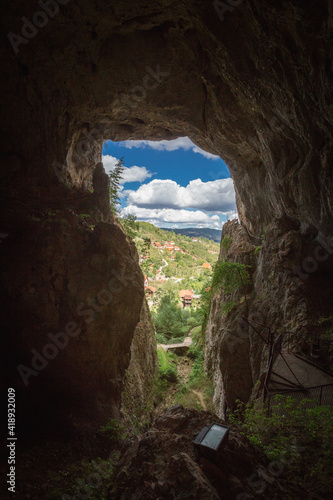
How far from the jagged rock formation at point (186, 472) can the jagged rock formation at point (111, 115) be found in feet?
16.5

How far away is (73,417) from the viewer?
823cm

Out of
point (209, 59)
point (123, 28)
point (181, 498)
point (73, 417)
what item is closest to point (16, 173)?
point (123, 28)

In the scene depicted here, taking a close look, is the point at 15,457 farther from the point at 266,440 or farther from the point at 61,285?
the point at 266,440

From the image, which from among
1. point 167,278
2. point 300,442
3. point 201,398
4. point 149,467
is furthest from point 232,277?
point 167,278

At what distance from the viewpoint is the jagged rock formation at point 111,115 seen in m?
7.07

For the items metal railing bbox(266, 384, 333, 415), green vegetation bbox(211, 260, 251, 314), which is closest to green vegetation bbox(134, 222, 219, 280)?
green vegetation bbox(211, 260, 251, 314)

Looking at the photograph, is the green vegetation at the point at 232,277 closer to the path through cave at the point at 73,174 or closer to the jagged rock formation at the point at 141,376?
the path through cave at the point at 73,174

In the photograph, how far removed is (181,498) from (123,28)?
13629 millimetres

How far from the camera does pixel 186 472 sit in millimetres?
3977

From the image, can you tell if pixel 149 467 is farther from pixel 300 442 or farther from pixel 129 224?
pixel 129 224

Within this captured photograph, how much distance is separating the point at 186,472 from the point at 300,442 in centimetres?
279

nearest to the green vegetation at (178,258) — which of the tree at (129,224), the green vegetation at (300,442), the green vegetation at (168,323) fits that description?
the green vegetation at (168,323)

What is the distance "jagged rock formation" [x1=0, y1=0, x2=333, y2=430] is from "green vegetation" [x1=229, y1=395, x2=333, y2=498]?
15.4 feet

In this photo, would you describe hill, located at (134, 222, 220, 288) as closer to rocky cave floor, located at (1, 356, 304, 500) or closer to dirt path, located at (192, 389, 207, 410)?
dirt path, located at (192, 389, 207, 410)
